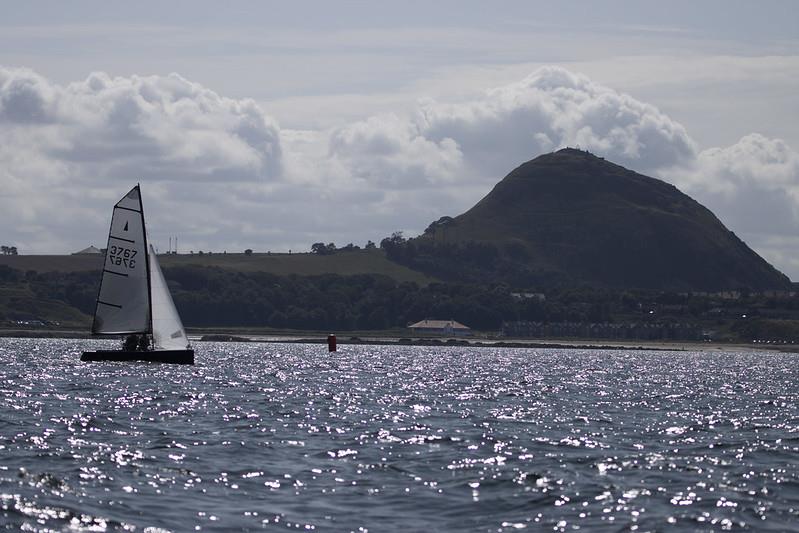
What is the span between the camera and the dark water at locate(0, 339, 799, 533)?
30.4 meters

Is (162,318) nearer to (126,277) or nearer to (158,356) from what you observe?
(126,277)

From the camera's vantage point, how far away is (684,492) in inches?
1356

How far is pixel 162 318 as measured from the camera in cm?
9575

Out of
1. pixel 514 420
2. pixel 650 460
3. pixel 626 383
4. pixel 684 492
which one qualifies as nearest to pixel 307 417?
pixel 514 420

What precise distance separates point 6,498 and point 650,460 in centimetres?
1946

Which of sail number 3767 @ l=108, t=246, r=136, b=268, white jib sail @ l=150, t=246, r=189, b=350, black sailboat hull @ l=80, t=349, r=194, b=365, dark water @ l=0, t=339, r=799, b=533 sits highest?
sail number 3767 @ l=108, t=246, r=136, b=268

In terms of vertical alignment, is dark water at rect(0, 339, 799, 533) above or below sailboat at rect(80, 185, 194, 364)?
below

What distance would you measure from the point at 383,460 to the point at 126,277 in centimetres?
5821

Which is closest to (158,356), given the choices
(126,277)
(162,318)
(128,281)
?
(162,318)

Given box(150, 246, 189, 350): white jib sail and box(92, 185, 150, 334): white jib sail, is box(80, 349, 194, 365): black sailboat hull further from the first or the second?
box(150, 246, 189, 350): white jib sail

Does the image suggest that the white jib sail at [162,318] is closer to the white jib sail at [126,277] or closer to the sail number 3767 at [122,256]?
the white jib sail at [126,277]

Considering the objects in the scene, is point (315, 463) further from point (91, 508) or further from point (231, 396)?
point (231, 396)

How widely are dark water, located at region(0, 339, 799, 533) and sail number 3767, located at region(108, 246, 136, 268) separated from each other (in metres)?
23.5

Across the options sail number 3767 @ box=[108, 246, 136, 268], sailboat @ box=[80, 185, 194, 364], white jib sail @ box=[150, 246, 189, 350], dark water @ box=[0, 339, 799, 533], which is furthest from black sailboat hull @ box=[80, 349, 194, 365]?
dark water @ box=[0, 339, 799, 533]
